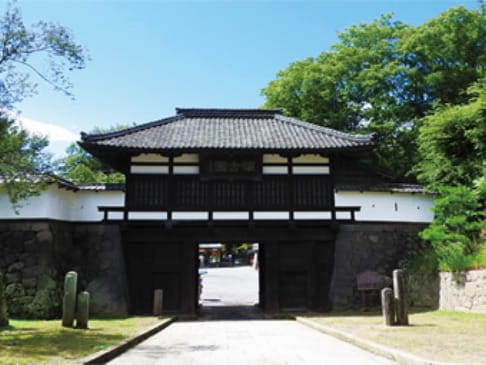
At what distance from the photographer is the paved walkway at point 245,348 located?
6965 millimetres

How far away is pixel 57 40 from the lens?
988cm

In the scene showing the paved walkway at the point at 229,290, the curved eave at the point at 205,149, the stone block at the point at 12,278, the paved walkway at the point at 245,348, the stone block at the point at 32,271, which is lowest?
the paved walkway at the point at 229,290

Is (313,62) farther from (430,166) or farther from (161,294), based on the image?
(161,294)

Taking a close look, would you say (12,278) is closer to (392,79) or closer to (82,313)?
(82,313)

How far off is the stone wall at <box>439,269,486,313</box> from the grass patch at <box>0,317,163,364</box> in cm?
993

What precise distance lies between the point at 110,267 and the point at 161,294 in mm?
2524

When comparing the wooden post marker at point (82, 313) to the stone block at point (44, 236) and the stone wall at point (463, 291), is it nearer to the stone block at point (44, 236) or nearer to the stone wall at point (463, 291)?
the stone block at point (44, 236)

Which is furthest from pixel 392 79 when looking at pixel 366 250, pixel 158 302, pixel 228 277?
pixel 228 277

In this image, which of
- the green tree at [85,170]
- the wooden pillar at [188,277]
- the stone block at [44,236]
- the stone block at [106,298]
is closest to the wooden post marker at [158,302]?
the wooden pillar at [188,277]

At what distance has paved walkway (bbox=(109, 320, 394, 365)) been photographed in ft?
22.9

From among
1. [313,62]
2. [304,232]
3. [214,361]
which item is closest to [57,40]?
[214,361]

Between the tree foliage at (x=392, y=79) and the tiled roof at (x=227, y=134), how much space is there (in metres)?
6.36

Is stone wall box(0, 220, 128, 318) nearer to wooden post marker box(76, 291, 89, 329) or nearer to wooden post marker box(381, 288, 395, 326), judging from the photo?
wooden post marker box(76, 291, 89, 329)


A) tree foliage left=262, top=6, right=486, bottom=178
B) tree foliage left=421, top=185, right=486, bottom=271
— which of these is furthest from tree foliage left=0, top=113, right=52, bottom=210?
tree foliage left=262, top=6, right=486, bottom=178
